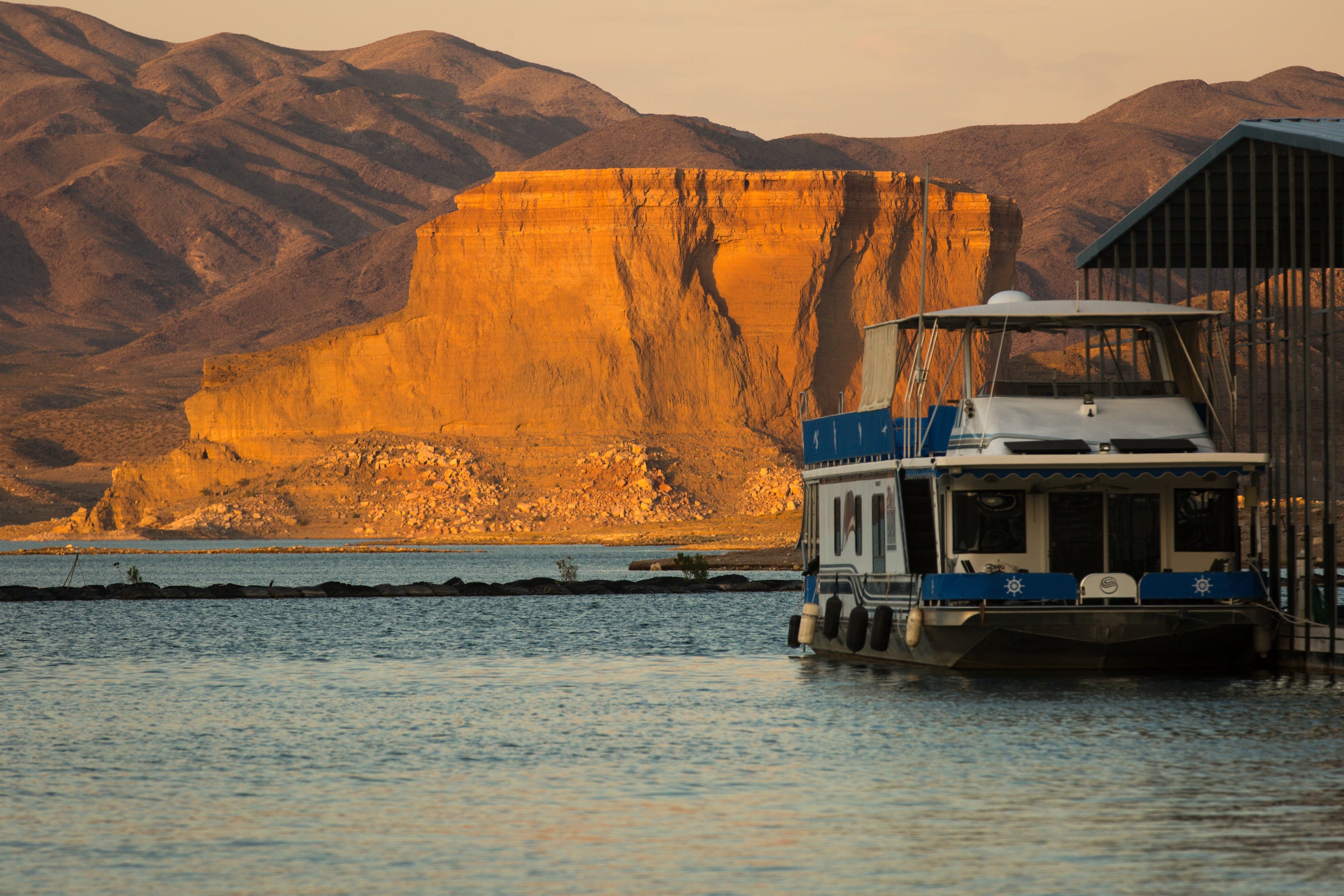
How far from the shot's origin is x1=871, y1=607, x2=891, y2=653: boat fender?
30.5 m

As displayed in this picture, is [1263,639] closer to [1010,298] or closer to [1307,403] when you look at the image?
[1307,403]

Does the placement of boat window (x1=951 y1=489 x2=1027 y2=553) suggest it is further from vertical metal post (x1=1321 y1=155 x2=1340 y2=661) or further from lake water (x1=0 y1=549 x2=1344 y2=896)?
vertical metal post (x1=1321 y1=155 x2=1340 y2=661)

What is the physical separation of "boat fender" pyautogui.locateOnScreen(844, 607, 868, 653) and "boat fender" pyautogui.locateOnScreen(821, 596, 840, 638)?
166 cm

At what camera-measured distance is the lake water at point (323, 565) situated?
256 feet

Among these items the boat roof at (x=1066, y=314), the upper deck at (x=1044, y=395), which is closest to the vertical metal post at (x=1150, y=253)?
the upper deck at (x=1044, y=395)

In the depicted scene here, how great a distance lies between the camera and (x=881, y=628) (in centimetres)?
3055

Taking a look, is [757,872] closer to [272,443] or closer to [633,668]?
[633,668]

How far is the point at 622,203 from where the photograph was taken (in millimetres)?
126312

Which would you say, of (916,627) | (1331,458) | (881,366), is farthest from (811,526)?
(1331,458)

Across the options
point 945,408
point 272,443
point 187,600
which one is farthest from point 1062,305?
point 272,443

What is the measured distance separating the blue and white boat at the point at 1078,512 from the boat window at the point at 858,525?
2194 mm

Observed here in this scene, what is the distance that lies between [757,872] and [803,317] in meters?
112

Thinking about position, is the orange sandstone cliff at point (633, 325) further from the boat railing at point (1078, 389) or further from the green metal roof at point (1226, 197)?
the boat railing at point (1078, 389)

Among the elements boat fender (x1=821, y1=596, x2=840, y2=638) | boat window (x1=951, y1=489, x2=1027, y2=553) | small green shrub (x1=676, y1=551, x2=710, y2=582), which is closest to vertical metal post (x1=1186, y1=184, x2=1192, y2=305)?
boat window (x1=951, y1=489, x2=1027, y2=553)
